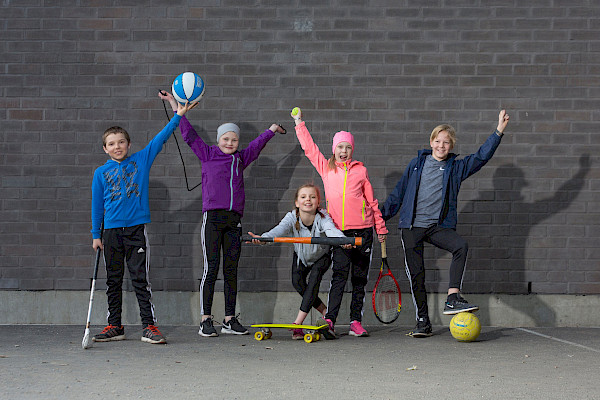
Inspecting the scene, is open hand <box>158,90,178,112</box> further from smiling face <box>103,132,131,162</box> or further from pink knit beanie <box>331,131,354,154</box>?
pink knit beanie <box>331,131,354,154</box>

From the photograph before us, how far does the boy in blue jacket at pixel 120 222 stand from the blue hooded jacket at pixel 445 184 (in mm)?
2395

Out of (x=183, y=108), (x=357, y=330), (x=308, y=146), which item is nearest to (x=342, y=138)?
(x=308, y=146)

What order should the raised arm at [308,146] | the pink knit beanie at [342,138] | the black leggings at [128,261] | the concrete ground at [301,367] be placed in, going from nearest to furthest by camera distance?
1. the concrete ground at [301,367]
2. the black leggings at [128,261]
3. the pink knit beanie at [342,138]
4. the raised arm at [308,146]

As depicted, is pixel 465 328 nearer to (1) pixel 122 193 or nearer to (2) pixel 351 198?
(2) pixel 351 198

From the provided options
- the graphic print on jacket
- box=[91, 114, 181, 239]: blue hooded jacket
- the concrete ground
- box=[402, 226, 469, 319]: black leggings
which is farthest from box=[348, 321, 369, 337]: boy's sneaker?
the graphic print on jacket

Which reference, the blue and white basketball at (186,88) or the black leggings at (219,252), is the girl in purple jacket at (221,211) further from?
the blue and white basketball at (186,88)

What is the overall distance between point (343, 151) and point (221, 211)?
1379 millimetres

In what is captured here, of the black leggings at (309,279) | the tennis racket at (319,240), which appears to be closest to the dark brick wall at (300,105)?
the black leggings at (309,279)

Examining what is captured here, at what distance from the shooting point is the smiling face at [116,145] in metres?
6.53

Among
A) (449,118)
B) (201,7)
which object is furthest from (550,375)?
(201,7)

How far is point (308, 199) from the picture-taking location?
671 centimetres

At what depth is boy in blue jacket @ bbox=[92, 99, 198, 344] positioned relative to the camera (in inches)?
254

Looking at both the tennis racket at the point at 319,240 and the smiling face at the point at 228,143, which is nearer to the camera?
the tennis racket at the point at 319,240

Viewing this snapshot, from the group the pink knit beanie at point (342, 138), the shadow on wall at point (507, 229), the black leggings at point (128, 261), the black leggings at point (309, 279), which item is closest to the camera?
the black leggings at point (128, 261)
